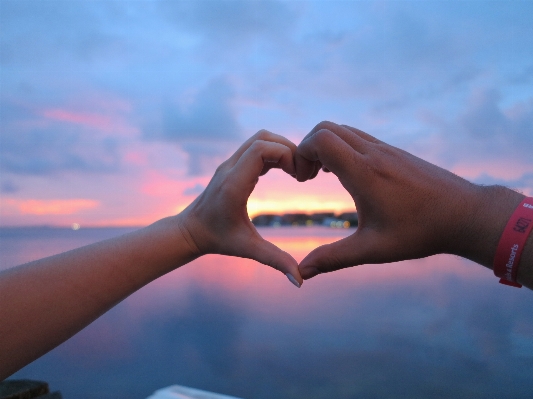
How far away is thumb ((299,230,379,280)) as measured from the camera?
65.9 inches

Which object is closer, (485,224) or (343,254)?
(485,224)

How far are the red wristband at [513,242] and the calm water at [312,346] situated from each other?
6.65 m

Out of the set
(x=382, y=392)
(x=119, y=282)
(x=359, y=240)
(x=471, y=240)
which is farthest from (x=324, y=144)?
(x=382, y=392)

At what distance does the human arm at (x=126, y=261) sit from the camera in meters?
1.40

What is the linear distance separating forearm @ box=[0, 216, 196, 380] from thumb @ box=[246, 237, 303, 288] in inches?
13.4

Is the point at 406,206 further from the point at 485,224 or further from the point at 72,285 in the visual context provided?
the point at 72,285

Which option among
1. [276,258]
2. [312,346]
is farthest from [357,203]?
[312,346]

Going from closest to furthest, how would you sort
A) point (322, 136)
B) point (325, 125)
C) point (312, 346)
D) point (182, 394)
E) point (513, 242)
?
point (513, 242) < point (322, 136) < point (325, 125) < point (182, 394) < point (312, 346)

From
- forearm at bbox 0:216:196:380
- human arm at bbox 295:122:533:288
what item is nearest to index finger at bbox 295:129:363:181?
human arm at bbox 295:122:533:288

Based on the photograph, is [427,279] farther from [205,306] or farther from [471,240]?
[471,240]

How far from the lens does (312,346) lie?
30.8ft

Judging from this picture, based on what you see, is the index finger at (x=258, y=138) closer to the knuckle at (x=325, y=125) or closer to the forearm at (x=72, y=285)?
the knuckle at (x=325, y=125)

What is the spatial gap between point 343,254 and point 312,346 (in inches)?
335

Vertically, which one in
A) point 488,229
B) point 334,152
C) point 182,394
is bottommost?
point 182,394
